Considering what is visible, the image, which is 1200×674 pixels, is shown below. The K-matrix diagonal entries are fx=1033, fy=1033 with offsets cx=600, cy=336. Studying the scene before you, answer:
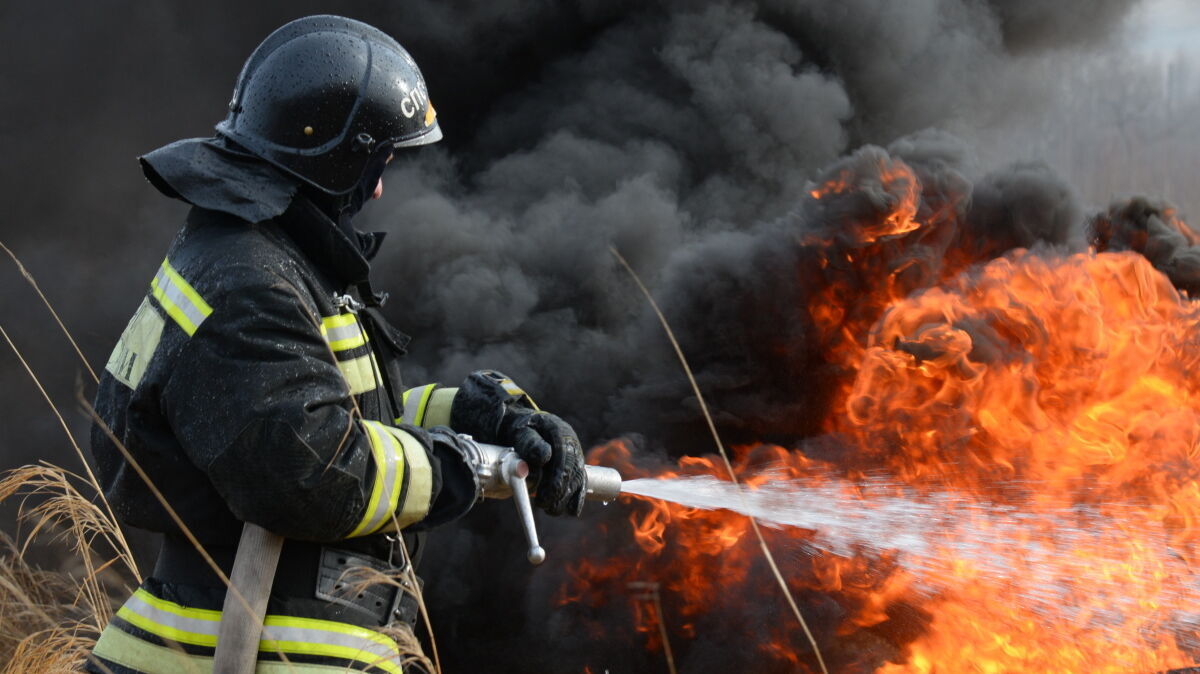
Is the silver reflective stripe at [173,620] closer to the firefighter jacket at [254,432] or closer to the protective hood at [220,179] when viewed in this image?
the firefighter jacket at [254,432]

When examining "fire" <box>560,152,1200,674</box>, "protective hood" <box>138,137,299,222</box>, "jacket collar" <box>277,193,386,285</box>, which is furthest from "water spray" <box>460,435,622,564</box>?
"fire" <box>560,152,1200,674</box>

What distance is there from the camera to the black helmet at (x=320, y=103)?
2.57 m

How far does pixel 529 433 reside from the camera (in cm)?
280

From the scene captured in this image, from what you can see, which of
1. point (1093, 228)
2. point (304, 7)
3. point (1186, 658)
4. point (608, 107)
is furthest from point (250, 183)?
point (1093, 228)

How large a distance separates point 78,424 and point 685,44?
5.49m

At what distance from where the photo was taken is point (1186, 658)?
16.8 ft

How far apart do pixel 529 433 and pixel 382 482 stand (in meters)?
0.60

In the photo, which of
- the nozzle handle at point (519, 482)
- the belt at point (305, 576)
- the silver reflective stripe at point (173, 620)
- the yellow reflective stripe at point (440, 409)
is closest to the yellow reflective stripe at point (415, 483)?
the belt at point (305, 576)

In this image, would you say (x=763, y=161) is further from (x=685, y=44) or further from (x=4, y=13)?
(x=4, y=13)

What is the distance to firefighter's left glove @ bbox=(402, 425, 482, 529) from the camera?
2.45 meters

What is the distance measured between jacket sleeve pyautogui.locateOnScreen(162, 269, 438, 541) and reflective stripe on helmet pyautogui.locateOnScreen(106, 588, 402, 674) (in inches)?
8.6

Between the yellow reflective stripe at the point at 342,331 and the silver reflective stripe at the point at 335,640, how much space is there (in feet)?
2.12

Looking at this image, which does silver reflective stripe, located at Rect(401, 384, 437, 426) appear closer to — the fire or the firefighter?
the firefighter

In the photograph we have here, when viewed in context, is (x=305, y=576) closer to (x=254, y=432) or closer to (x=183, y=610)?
(x=183, y=610)
